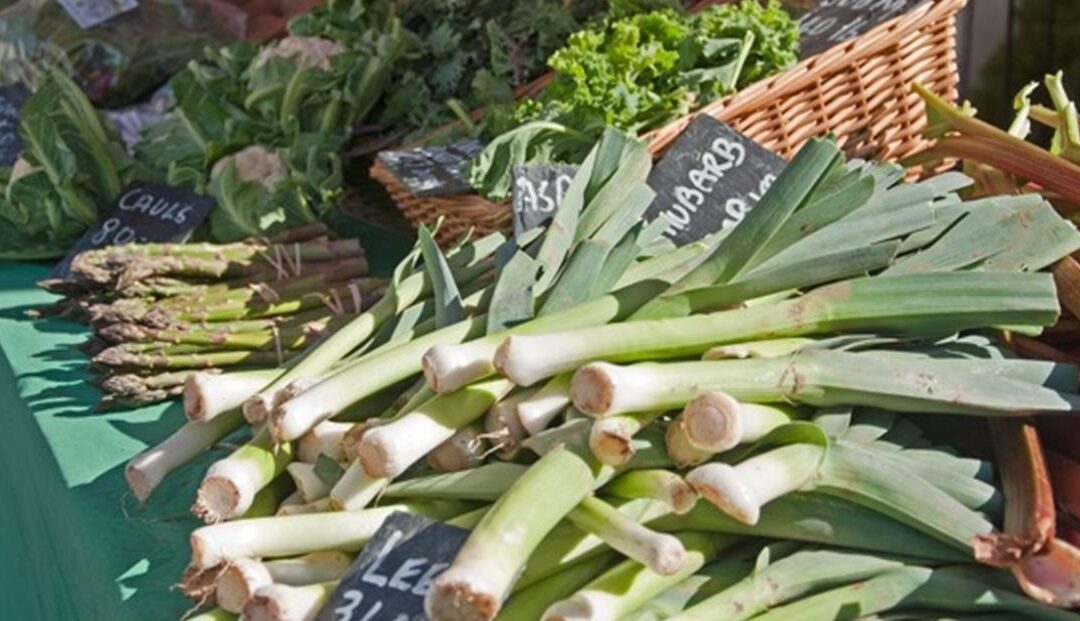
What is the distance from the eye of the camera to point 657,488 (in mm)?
1265

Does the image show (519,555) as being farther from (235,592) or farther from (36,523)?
(36,523)

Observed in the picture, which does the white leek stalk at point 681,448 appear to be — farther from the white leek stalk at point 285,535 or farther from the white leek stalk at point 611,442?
the white leek stalk at point 285,535

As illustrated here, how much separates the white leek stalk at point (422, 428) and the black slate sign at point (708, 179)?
617mm

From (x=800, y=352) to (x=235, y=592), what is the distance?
60 centimetres

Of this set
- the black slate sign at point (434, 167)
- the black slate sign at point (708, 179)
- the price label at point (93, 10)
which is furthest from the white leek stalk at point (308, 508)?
the price label at point (93, 10)

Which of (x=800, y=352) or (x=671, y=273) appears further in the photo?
(x=671, y=273)

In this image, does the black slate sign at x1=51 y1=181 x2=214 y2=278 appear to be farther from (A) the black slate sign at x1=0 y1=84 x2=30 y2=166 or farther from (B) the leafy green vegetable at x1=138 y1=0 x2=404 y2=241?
(A) the black slate sign at x1=0 y1=84 x2=30 y2=166

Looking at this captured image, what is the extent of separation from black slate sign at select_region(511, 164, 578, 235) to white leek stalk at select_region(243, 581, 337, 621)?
798mm

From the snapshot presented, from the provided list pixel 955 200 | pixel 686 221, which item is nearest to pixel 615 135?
pixel 686 221

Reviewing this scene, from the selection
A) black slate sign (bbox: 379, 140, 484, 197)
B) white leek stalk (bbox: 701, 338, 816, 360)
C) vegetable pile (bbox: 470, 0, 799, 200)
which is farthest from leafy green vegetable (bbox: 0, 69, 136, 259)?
white leek stalk (bbox: 701, 338, 816, 360)

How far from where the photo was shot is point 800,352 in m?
1.38

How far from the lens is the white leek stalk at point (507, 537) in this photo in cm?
110

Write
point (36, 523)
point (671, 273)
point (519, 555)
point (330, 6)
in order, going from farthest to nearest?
point (330, 6), point (36, 523), point (671, 273), point (519, 555)

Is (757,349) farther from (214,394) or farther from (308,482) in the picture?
(214,394)
